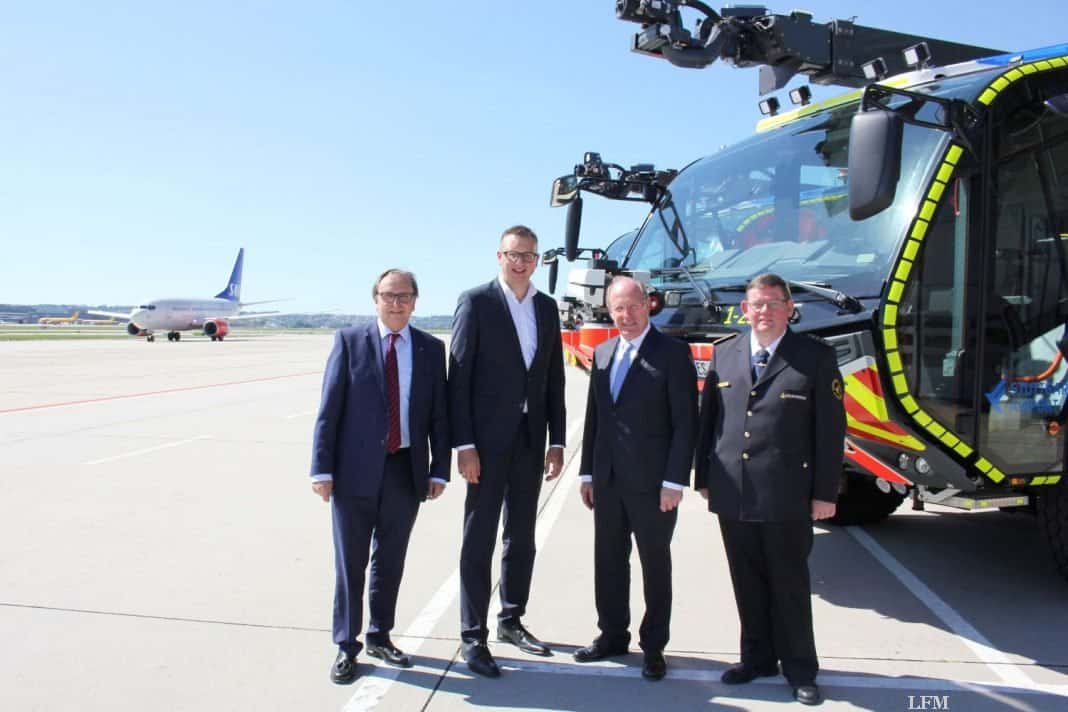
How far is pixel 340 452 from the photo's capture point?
3.50 meters

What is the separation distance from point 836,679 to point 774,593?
54cm

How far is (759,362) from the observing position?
11.0ft

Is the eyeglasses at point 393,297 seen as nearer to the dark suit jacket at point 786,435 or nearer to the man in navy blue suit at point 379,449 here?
the man in navy blue suit at point 379,449

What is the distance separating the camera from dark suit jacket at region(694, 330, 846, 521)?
321 cm

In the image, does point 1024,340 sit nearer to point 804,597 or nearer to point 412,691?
point 804,597

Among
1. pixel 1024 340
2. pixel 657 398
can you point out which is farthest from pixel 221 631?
pixel 1024 340

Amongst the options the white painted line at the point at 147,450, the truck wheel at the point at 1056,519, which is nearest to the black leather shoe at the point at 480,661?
the truck wheel at the point at 1056,519

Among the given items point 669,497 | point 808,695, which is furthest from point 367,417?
point 808,695

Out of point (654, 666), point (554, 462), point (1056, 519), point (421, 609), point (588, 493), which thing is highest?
point (554, 462)

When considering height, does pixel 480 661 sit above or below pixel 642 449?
below

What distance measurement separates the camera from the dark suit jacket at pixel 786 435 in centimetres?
321

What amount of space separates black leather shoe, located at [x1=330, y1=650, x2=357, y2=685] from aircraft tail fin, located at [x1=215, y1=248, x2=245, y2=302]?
66326mm

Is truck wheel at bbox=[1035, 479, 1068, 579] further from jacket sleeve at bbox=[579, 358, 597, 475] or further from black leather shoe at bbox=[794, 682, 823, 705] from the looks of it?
jacket sleeve at bbox=[579, 358, 597, 475]

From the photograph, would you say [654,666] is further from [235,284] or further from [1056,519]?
[235,284]
